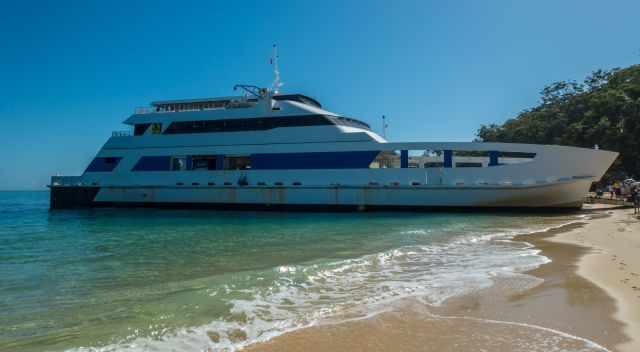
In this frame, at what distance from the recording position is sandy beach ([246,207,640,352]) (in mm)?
3193

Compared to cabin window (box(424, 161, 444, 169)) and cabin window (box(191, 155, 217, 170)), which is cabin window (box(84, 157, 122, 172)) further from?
cabin window (box(424, 161, 444, 169))

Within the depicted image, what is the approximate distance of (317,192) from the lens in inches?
731

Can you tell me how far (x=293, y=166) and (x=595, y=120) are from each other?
20.4 meters

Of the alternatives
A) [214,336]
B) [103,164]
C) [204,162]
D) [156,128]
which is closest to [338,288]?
[214,336]

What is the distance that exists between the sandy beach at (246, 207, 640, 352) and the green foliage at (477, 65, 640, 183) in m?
23.4

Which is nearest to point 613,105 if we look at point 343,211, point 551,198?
point 551,198

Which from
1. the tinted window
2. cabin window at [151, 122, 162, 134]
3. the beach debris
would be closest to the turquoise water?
the beach debris

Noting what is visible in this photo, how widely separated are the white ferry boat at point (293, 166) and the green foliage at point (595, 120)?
1129 cm

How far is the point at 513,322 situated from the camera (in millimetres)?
3674

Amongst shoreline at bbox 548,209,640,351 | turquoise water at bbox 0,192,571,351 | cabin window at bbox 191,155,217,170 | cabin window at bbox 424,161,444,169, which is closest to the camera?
shoreline at bbox 548,209,640,351

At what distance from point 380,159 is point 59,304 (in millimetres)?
15545

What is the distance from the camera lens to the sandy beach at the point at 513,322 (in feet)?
10.5

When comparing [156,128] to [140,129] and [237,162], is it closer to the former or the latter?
[140,129]

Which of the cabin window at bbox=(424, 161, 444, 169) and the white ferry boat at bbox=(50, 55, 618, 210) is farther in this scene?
the cabin window at bbox=(424, 161, 444, 169)
